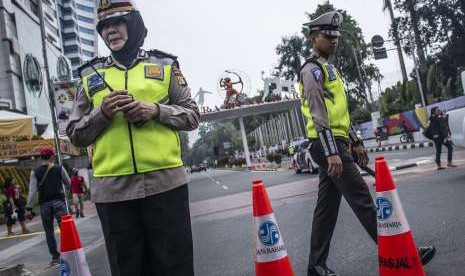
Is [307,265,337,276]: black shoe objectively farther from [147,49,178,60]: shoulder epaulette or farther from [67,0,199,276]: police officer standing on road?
[147,49,178,60]: shoulder epaulette

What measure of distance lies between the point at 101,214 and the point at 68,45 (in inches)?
4636

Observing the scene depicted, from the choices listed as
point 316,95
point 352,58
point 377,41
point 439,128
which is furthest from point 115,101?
point 352,58

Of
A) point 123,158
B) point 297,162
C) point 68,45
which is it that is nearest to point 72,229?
point 123,158

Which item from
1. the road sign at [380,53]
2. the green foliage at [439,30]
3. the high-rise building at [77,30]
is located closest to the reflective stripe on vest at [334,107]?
the road sign at [380,53]

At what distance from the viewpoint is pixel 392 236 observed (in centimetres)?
344

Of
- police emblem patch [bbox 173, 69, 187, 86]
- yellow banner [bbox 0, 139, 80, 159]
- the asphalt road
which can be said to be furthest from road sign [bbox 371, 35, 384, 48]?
police emblem patch [bbox 173, 69, 187, 86]

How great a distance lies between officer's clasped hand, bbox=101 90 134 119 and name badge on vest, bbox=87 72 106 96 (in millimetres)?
229

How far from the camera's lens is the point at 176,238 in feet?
8.76

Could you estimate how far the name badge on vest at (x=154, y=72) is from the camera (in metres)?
2.75

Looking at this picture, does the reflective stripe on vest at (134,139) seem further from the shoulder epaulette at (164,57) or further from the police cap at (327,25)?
the police cap at (327,25)

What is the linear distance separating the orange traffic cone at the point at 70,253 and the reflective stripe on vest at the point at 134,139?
46cm

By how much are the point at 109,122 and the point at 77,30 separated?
126 m

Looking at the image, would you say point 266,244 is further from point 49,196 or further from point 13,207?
point 13,207

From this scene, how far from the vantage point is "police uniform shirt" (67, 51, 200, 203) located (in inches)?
103
